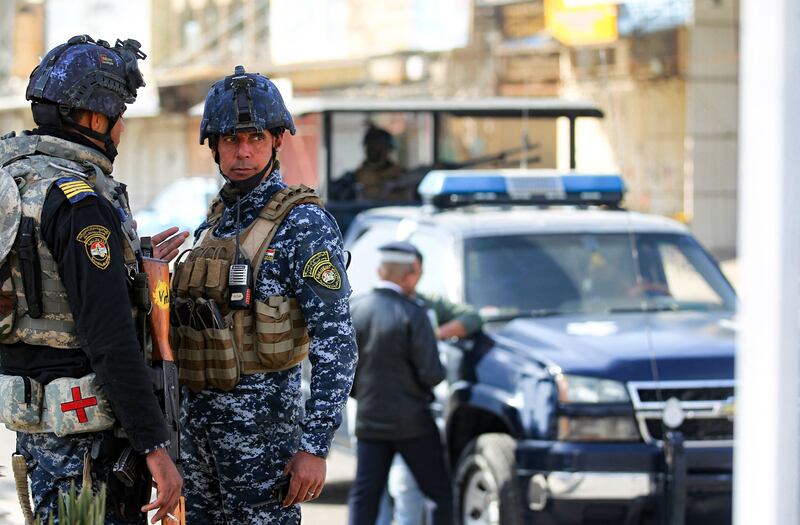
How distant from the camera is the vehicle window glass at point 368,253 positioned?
7.86 m

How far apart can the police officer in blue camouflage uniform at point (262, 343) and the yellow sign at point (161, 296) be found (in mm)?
172

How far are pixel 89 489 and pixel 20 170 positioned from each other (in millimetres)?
812

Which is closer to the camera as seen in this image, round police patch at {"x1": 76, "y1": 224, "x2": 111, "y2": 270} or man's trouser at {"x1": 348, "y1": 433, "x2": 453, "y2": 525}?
round police patch at {"x1": 76, "y1": 224, "x2": 111, "y2": 270}

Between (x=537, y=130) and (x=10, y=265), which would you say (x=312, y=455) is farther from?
(x=537, y=130)

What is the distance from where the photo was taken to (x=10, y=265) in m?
3.29

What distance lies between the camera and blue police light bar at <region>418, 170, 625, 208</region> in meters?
7.72

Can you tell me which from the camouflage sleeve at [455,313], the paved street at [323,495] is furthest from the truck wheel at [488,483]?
the paved street at [323,495]

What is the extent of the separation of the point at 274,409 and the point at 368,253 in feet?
14.2

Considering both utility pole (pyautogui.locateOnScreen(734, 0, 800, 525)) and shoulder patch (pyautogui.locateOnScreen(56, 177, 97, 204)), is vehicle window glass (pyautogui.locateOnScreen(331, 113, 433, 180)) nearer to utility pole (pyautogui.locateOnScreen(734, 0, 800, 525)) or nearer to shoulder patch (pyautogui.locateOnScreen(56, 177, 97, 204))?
shoulder patch (pyautogui.locateOnScreen(56, 177, 97, 204))

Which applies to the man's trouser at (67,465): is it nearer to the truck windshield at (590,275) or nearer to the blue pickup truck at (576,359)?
the blue pickup truck at (576,359)

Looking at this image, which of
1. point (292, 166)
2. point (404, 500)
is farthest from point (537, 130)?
point (404, 500)

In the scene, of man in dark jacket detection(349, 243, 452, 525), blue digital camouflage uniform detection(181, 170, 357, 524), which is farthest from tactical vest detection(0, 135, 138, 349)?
man in dark jacket detection(349, 243, 452, 525)

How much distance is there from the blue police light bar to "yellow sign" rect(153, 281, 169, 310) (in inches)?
168

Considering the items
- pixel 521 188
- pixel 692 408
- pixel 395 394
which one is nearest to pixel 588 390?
pixel 692 408
